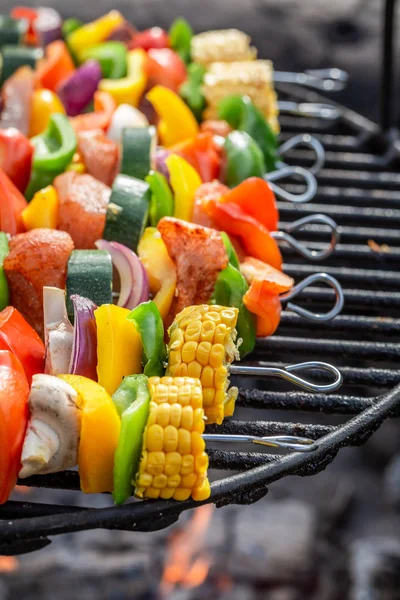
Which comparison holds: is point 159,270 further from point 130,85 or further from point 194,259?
point 130,85

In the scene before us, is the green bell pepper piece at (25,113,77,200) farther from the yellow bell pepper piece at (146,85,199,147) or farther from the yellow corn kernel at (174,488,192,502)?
the yellow corn kernel at (174,488,192,502)

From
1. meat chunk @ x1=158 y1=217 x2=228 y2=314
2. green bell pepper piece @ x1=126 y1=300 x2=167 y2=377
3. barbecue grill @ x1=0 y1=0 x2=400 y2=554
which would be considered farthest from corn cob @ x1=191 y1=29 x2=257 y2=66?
green bell pepper piece @ x1=126 y1=300 x2=167 y2=377

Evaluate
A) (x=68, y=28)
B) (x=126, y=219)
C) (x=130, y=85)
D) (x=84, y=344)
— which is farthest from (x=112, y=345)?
(x=68, y=28)

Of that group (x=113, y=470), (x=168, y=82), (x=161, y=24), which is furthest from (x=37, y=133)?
(x=161, y=24)

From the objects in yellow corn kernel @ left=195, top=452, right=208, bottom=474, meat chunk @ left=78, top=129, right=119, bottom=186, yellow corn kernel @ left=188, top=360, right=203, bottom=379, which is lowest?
yellow corn kernel @ left=195, top=452, right=208, bottom=474

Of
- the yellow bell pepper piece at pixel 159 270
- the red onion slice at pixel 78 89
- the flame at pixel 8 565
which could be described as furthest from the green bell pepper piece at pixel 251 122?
the flame at pixel 8 565

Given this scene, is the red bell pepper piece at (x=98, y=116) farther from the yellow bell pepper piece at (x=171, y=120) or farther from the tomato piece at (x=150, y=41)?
the tomato piece at (x=150, y=41)
